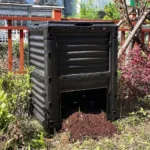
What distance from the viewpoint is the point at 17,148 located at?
9.44ft

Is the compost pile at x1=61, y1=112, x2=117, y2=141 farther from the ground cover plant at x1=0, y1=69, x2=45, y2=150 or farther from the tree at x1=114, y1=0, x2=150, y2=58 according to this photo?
the tree at x1=114, y1=0, x2=150, y2=58

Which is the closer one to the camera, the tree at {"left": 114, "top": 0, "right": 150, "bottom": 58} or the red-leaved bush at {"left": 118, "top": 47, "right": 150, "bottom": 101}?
the red-leaved bush at {"left": 118, "top": 47, "right": 150, "bottom": 101}

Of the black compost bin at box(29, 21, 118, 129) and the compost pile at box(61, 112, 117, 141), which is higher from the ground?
the black compost bin at box(29, 21, 118, 129)

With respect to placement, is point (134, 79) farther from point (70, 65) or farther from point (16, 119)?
point (16, 119)

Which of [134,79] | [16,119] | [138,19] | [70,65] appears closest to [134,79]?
[134,79]

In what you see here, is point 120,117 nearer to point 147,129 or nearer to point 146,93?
point 147,129

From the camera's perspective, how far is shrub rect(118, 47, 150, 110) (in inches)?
167

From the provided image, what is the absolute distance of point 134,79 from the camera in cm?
427

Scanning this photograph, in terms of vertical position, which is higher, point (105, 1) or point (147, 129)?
point (105, 1)

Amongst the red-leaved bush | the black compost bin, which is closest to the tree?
the red-leaved bush

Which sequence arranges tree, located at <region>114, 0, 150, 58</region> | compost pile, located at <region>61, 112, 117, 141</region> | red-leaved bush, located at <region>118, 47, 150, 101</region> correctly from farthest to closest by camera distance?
tree, located at <region>114, 0, 150, 58</region> → red-leaved bush, located at <region>118, 47, 150, 101</region> → compost pile, located at <region>61, 112, 117, 141</region>

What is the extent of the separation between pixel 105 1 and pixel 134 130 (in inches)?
1167

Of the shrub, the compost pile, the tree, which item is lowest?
the compost pile

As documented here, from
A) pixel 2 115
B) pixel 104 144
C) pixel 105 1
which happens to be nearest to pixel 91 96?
pixel 104 144
